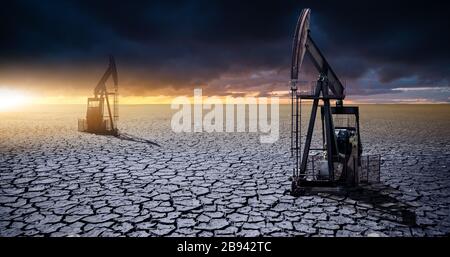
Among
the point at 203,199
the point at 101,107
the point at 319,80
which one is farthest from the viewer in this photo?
the point at 101,107

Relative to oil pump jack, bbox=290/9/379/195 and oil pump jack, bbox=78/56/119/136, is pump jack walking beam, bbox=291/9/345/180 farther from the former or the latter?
oil pump jack, bbox=78/56/119/136

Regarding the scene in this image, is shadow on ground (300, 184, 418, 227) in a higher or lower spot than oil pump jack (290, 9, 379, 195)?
lower

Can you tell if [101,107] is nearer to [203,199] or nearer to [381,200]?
[203,199]

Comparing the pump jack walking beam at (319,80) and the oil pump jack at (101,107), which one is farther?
the oil pump jack at (101,107)

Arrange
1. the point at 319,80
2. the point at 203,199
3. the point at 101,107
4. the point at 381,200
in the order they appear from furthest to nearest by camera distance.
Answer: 1. the point at 101,107
2. the point at 319,80
3. the point at 203,199
4. the point at 381,200

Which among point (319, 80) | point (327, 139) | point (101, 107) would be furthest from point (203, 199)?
point (101, 107)

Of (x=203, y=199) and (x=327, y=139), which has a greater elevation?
(x=327, y=139)

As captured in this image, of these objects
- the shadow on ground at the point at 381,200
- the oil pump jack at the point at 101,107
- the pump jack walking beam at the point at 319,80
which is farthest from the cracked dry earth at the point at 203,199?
the oil pump jack at the point at 101,107

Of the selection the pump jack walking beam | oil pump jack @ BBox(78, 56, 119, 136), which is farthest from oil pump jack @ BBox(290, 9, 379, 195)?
oil pump jack @ BBox(78, 56, 119, 136)

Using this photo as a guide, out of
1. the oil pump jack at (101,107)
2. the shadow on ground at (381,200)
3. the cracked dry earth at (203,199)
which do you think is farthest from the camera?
the oil pump jack at (101,107)

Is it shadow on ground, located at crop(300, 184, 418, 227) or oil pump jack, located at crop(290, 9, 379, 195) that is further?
oil pump jack, located at crop(290, 9, 379, 195)

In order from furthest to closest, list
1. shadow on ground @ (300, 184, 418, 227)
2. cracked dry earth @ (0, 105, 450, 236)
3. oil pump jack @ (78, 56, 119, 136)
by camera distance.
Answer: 1. oil pump jack @ (78, 56, 119, 136)
2. shadow on ground @ (300, 184, 418, 227)
3. cracked dry earth @ (0, 105, 450, 236)

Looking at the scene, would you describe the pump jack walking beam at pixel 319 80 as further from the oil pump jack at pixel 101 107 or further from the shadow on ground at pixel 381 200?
the oil pump jack at pixel 101 107
